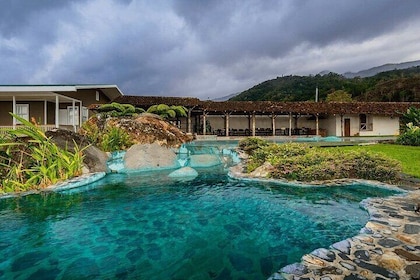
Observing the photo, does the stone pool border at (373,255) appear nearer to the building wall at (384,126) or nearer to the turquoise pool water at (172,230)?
the turquoise pool water at (172,230)

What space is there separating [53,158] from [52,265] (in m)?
5.99

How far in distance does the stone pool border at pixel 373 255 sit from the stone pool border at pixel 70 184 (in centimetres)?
682

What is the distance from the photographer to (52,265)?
3.56 meters

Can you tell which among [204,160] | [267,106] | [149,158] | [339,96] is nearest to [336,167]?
[204,160]

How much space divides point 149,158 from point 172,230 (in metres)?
7.19

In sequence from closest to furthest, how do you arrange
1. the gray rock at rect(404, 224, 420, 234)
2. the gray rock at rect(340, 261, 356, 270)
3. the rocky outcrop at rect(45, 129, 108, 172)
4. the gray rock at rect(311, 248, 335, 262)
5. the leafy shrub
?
the gray rock at rect(340, 261, 356, 270) < the gray rock at rect(311, 248, 335, 262) < the gray rock at rect(404, 224, 420, 234) < the rocky outcrop at rect(45, 129, 108, 172) < the leafy shrub

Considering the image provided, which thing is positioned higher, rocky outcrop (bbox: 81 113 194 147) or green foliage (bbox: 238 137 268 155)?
rocky outcrop (bbox: 81 113 194 147)

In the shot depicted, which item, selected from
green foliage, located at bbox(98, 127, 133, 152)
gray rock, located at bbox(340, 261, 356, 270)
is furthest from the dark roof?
gray rock, located at bbox(340, 261, 356, 270)

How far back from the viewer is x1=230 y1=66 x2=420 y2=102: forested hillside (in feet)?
135

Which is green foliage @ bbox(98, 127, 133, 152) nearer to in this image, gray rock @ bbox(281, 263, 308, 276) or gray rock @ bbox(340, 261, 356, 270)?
gray rock @ bbox(281, 263, 308, 276)

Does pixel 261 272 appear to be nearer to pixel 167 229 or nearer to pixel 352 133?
pixel 167 229

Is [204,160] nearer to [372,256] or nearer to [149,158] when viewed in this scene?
[149,158]

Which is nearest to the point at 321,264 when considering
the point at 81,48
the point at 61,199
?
the point at 61,199

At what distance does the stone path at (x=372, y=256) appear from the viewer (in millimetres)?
3020
